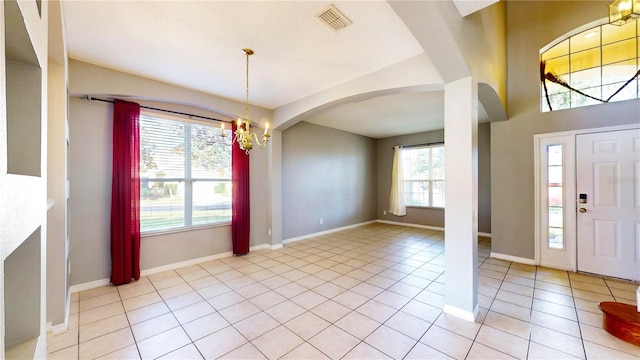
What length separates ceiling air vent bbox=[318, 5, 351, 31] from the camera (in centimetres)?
201

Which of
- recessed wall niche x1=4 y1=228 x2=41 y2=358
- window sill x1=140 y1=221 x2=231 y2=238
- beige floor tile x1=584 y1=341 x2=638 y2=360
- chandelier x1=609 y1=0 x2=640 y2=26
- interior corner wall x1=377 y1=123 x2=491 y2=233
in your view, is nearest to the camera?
recessed wall niche x1=4 y1=228 x2=41 y2=358

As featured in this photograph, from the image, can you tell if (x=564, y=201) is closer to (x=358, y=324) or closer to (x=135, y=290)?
(x=358, y=324)

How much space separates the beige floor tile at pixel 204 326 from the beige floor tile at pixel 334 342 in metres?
0.91

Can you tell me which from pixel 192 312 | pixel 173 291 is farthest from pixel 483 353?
pixel 173 291

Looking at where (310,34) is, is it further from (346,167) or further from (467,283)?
(346,167)

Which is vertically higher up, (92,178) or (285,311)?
(92,178)

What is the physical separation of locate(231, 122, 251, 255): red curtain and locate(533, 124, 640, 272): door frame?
4696 mm

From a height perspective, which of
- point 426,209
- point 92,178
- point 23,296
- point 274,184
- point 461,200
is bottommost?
point 426,209

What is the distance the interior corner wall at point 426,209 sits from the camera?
5.70 metres

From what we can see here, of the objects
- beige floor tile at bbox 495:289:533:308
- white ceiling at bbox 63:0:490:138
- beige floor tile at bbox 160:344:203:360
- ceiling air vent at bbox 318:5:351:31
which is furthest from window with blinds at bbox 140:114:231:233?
beige floor tile at bbox 495:289:533:308

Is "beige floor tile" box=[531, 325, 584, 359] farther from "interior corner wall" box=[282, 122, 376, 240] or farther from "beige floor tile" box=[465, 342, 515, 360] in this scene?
"interior corner wall" box=[282, 122, 376, 240]

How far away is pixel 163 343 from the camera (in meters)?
2.08

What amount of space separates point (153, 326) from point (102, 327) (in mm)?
458

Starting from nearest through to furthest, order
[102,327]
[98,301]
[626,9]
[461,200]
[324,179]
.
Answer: [626,9] < [102,327] < [461,200] < [98,301] < [324,179]
